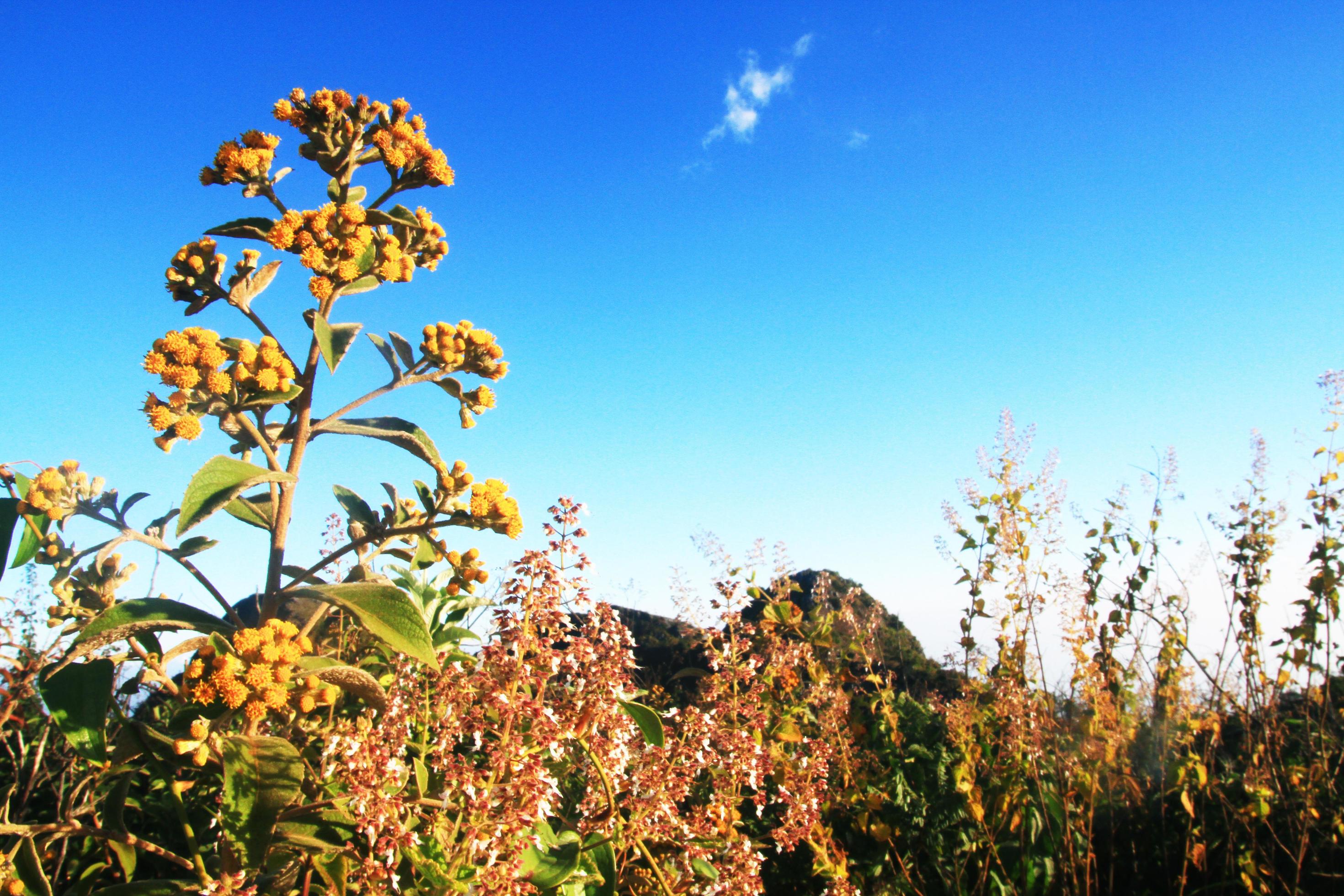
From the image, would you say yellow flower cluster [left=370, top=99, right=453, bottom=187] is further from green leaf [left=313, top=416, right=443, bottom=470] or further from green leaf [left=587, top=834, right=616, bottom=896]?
green leaf [left=587, top=834, right=616, bottom=896]

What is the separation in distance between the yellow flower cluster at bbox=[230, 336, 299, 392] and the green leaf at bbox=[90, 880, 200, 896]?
3.20 ft

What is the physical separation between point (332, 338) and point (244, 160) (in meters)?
0.47

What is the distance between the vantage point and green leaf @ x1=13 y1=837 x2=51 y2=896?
5.09ft

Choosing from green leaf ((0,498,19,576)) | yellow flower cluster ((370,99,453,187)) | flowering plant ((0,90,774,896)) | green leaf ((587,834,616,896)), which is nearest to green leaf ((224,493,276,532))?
flowering plant ((0,90,774,896))

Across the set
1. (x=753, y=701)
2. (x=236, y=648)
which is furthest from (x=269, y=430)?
(x=753, y=701)

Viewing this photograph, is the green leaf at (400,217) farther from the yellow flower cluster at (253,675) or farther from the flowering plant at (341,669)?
the yellow flower cluster at (253,675)

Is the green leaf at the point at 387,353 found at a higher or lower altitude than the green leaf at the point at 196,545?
higher

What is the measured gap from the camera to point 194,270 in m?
1.66

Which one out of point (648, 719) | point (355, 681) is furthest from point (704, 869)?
point (355, 681)

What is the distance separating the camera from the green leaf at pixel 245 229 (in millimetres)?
1710

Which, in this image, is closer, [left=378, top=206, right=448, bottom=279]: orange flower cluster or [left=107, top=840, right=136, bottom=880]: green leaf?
[left=107, top=840, right=136, bottom=880]: green leaf

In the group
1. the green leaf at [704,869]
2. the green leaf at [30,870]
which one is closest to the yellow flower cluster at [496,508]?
the green leaf at [704,869]

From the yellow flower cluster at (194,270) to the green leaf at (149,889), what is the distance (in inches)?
47.7

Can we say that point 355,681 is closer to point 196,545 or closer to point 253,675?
point 253,675
